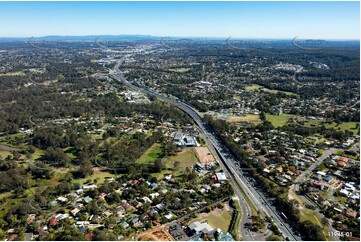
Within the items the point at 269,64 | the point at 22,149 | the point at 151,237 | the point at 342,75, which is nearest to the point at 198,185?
the point at 151,237

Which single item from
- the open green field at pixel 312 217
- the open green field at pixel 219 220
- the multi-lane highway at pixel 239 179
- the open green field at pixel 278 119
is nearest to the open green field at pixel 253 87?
the open green field at pixel 278 119

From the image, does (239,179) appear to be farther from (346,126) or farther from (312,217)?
(346,126)

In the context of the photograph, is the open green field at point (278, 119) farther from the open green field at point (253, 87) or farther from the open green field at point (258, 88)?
the open green field at point (253, 87)

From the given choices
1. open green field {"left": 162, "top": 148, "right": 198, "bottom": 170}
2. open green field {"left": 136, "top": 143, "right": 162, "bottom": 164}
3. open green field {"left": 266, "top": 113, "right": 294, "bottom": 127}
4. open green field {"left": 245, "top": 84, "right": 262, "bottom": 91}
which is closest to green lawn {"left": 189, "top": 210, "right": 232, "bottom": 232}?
open green field {"left": 162, "top": 148, "right": 198, "bottom": 170}

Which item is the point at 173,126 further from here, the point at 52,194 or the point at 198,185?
the point at 52,194

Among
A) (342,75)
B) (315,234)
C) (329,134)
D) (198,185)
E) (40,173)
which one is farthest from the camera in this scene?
(342,75)

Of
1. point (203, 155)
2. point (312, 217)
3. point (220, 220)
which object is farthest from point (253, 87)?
point (220, 220)

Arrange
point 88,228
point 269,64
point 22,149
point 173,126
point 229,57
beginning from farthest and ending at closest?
point 229,57, point 269,64, point 173,126, point 22,149, point 88,228
